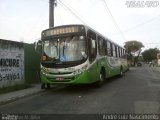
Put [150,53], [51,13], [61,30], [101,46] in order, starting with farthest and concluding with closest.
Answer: [150,53] < [51,13] < [101,46] < [61,30]

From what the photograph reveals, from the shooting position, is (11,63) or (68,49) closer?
(68,49)

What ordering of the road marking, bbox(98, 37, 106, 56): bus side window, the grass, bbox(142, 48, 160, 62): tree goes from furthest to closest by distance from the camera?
bbox(142, 48, 160, 62): tree, bbox(98, 37, 106, 56): bus side window, the grass, the road marking

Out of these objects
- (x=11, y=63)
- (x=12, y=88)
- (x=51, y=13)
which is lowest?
(x=12, y=88)

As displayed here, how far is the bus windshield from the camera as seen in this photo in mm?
12117

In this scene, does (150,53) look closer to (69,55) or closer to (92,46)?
(92,46)

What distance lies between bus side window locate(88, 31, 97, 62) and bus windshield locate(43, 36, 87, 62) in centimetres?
55

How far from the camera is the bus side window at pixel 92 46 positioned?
41.6ft

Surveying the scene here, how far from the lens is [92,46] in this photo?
13.1m

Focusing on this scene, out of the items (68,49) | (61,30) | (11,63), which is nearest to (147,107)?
(68,49)

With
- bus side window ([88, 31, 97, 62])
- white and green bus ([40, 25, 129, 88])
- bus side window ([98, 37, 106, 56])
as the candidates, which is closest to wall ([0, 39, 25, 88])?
white and green bus ([40, 25, 129, 88])

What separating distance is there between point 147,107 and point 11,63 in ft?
26.0

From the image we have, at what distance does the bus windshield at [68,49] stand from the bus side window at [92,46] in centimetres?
55

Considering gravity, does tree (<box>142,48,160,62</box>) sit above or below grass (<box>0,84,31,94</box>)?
above

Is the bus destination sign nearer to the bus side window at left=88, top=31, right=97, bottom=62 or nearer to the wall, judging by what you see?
the bus side window at left=88, top=31, right=97, bottom=62
